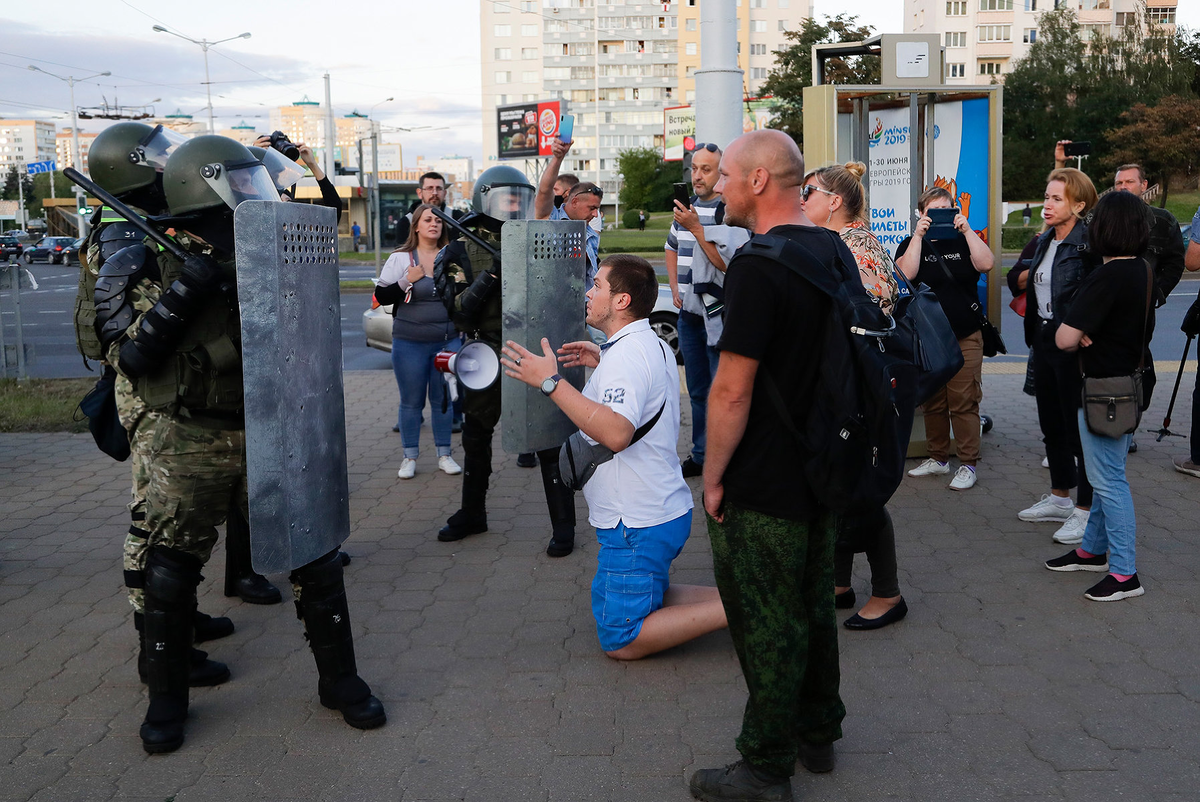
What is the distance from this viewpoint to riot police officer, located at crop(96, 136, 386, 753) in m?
3.42

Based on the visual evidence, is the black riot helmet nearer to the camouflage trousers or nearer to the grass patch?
the camouflage trousers

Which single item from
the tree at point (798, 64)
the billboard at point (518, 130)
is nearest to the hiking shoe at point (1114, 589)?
the tree at point (798, 64)

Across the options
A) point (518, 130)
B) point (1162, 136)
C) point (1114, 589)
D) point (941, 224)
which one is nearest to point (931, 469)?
point (941, 224)

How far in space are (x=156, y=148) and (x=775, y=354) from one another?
247 cm

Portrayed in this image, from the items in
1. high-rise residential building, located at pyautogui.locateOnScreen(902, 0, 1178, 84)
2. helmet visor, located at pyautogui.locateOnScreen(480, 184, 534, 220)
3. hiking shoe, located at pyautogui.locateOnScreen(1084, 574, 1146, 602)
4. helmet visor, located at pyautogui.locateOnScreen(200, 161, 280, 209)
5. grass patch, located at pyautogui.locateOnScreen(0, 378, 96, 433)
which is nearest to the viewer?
helmet visor, located at pyautogui.locateOnScreen(200, 161, 280, 209)

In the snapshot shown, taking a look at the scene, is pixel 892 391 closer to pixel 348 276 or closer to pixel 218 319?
pixel 218 319

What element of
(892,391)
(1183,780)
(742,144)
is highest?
(742,144)

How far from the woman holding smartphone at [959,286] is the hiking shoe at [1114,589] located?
1.83 m

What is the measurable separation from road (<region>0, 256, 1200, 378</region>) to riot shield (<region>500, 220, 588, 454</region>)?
22.1 feet

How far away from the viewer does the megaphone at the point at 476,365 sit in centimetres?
544

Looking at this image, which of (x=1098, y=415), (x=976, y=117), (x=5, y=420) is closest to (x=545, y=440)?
(x=1098, y=415)

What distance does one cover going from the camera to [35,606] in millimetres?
4809

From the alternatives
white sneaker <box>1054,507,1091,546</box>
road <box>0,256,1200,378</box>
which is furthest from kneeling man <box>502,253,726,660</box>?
road <box>0,256,1200,378</box>

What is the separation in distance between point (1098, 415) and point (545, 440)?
237 centimetres
